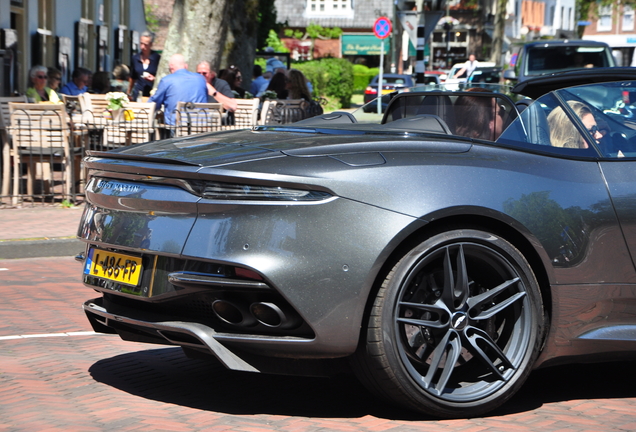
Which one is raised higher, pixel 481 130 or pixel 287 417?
pixel 481 130

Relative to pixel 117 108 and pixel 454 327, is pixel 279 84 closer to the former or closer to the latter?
pixel 117 108

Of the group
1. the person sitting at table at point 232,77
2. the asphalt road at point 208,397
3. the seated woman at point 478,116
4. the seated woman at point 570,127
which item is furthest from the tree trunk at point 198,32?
the seated woman at point 570,127

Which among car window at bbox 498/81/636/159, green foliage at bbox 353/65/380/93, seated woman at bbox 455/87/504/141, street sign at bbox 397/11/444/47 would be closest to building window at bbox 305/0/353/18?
green foliage at bbox 353/65/380/93

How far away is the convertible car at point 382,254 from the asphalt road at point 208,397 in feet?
0.70

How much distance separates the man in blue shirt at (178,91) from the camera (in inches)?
493

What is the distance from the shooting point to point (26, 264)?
833cm

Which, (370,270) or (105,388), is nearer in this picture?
(370,270)

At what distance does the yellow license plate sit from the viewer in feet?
12.6

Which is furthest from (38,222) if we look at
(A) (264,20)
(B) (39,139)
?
(A) (264,20)

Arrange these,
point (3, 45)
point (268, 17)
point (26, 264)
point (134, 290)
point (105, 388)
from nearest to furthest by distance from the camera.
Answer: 1. point (134, 290)
2. point (105, 388)
3. point (26, 264)
4. point (3, 45)
5. point (268, 17)

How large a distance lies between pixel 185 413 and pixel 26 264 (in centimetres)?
484

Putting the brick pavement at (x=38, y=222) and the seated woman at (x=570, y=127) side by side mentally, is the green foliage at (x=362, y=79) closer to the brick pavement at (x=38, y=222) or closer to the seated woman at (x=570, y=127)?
the brick pavement at (x=38, y=222)

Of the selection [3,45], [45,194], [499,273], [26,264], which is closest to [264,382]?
[499,273]

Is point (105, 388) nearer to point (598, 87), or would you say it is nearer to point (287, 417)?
point (287, 417)
